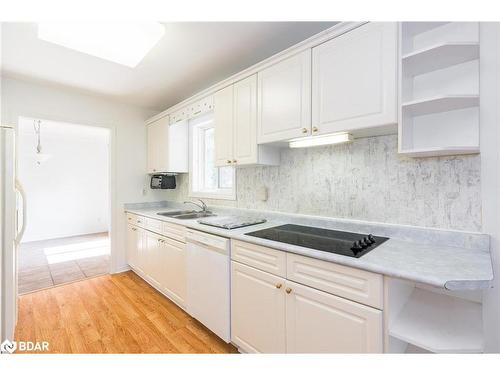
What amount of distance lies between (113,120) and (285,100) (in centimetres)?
257

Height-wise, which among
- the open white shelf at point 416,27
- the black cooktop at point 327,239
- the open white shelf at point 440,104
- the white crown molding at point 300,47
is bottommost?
the black cooktop at point 327,239

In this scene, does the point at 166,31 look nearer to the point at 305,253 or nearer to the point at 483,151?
the point at 305,253

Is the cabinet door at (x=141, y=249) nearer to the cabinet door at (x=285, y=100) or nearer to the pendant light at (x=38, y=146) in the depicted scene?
the cabinet door at (x=285, y=100)

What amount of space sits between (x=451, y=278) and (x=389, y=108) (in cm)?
84

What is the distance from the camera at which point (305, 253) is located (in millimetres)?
1190

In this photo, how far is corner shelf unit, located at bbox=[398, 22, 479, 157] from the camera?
1.13 m

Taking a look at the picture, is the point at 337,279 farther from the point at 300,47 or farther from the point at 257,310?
the point at 300,47

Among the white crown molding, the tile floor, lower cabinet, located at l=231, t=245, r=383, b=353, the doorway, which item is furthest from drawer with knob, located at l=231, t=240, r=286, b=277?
the doorway

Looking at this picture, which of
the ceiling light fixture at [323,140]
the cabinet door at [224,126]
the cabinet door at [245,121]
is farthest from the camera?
the cabinet door at [224,126]

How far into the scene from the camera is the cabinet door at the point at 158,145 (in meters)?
3.02

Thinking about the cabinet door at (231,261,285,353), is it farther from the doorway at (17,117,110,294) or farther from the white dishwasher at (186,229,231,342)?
the doorway at (17,117,110,294)


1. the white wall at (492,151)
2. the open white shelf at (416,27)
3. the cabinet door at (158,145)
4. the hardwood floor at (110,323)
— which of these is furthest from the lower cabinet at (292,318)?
the cabinet door at (158,145)

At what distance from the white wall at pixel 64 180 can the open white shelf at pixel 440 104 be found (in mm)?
5142
